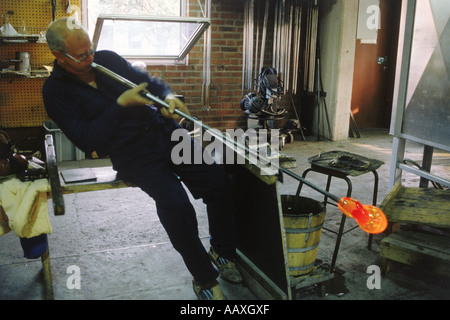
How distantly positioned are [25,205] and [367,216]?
1.98m

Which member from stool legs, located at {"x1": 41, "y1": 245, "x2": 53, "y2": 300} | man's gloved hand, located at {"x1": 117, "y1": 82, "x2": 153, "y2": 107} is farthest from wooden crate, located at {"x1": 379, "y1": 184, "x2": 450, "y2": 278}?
stool legs, located at {"x1": 41, "y1": 245, "x2": 53, "y2": 300}

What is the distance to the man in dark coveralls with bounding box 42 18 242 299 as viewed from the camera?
8.01 feet

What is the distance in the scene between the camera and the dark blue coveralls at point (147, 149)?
2.45 m

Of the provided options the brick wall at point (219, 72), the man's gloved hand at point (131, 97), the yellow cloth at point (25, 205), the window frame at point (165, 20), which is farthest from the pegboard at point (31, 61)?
the man's gloved hand at point (131, 97)

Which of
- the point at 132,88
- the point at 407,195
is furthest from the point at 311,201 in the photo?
the point at 132,88

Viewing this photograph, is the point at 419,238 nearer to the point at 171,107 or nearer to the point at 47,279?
the point at 171,107

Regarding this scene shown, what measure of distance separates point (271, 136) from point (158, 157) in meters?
3.86

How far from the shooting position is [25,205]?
252 cm

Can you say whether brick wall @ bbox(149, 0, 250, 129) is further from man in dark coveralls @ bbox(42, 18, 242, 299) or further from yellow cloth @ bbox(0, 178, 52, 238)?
yellow cloth @ bbox(0, 178, 52, 238)

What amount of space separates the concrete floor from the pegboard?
1898 millimetres

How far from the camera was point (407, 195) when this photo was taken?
3271mm

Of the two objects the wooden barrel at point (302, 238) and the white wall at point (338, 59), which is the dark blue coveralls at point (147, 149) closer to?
the wooden barrel at point (302, 238)

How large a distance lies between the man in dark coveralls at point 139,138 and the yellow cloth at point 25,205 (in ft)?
1.28
